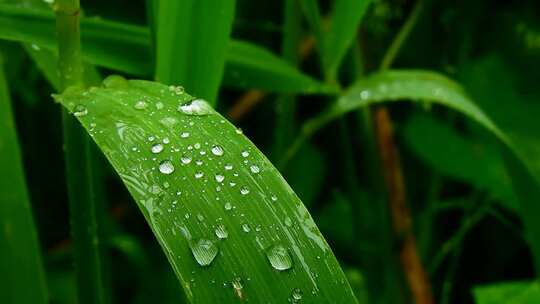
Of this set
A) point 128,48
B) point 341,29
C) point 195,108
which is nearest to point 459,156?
point 341,29

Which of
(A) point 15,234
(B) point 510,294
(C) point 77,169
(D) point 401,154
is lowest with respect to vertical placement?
(D) point 401,154

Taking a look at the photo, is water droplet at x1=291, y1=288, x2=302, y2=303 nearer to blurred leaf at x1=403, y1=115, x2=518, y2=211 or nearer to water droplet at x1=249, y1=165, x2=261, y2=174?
water droplet at x1=249, y1=165, x2=261, y2=174

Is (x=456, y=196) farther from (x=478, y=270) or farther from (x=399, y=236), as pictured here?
(x=399, y=236)

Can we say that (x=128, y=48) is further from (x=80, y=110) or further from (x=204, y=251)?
(x=204, y=251)

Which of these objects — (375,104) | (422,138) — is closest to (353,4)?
(375,104)

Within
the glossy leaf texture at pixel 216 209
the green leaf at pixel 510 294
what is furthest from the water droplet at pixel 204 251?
the green leaf at pixel 510 294

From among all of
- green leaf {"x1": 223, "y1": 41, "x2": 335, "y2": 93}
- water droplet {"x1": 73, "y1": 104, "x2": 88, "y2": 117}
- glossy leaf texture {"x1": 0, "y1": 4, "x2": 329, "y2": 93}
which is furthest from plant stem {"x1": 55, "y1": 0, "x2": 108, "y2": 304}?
green leaf {"x1": 223, "y1": 41, "x2": 335, "y2": 93}
